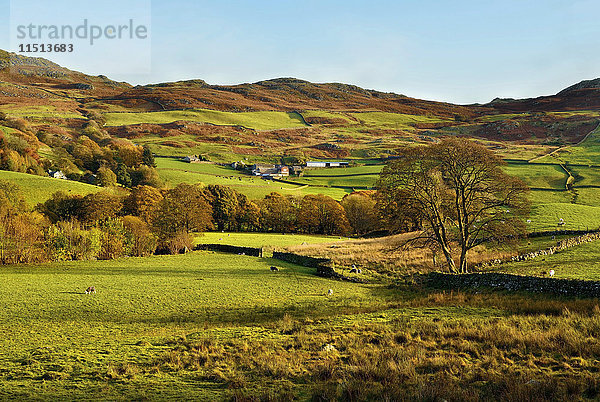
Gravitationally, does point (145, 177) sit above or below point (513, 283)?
above

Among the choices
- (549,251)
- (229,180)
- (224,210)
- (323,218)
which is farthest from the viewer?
(229,180)

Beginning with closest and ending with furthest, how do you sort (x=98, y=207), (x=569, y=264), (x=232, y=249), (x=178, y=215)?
(x=569, y=264), (x=232, y=249), (x=178, y=215), (x=98, y=207)

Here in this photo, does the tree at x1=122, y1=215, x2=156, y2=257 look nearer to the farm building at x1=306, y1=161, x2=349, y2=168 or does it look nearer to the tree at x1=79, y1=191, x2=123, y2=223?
the tree at x1=79, y1=191, x2=123, y2=223

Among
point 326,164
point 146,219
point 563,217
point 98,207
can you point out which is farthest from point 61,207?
point 326,164

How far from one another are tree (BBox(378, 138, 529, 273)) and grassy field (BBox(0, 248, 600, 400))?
29.8ft

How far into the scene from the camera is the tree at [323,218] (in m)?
91.4

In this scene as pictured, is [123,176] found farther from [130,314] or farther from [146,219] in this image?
[130,314]

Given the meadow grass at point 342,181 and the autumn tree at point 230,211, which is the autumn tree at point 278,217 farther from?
the meadow grass at point 342,181

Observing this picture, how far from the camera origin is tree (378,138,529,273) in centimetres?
3256

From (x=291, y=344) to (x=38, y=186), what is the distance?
281 ft

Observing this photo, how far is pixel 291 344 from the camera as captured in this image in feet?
52.6

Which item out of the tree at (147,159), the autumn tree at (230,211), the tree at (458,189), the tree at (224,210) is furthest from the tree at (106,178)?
the tree at (458,189)

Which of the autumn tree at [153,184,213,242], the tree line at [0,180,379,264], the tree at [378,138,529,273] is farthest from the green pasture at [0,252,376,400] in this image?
the autumn tree at [153,184,213,242]

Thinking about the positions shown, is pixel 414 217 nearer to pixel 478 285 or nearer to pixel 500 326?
pixel 478 285
